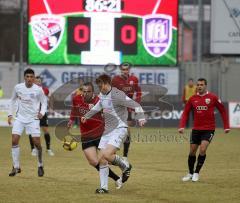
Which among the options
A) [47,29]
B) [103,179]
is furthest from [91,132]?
[47,29]

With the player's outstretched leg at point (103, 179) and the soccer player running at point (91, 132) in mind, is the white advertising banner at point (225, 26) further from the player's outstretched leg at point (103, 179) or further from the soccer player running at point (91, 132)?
the player's outstretched leg at point (103, 179)

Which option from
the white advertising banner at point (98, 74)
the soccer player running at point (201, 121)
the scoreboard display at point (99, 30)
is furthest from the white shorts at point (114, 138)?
the white advertising banner at point (98, 74)

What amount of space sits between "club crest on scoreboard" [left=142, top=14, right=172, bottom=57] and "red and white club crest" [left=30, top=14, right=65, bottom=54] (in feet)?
12.5

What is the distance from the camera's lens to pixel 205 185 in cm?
1422

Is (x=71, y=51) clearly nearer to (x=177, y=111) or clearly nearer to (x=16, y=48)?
(x=177, y=111)

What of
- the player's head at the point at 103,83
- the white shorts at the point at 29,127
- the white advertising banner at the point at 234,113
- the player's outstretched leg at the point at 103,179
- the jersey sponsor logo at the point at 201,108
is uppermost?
the player's head at the point at 103,83

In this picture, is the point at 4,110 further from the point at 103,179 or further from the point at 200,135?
the point at 103,179

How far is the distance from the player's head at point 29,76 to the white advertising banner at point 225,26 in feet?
73.0

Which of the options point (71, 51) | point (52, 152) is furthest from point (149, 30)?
point (52, 152)

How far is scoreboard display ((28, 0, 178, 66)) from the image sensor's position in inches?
1353

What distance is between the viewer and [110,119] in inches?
523

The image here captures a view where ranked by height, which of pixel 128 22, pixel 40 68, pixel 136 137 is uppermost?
pixel 128 22

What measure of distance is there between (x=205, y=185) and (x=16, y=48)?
44515 millimetres

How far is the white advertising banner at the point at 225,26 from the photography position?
1444 inches
